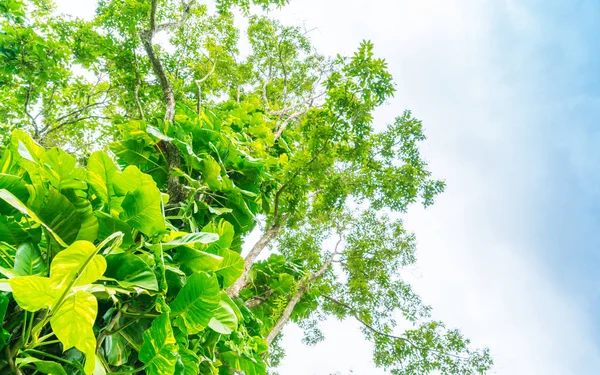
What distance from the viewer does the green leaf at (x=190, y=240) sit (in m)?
1.29

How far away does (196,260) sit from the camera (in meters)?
1.41

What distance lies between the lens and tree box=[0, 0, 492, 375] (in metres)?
1.04

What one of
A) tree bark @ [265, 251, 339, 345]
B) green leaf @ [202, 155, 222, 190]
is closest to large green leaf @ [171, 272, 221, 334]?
green leaf @ [202, 155, 222, 190]

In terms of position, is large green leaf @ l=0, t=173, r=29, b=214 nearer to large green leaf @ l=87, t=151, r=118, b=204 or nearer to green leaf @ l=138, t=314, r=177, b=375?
large green leaf @ l=87, t=151, r=118, b=204

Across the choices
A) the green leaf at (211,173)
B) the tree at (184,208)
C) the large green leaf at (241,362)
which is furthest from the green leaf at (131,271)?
the large green leaf at (241,362)

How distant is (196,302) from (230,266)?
1.00 feet

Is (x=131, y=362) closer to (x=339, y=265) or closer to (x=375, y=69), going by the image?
(x=375, y=69)

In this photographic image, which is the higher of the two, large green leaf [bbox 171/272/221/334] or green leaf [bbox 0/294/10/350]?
large green leaf [bbox 171/272/221/334]

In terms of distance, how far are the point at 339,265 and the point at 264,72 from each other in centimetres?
501

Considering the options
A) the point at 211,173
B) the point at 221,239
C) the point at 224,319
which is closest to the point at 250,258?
the point at 211,173

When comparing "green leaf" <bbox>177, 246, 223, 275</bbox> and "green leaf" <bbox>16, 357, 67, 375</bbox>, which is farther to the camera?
"green leaf" <bbox>177, 246, 223, 275</bbox>

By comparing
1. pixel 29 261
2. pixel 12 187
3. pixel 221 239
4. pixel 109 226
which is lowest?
pixel 29 261

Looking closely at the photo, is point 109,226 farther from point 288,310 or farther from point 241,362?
point 288,310

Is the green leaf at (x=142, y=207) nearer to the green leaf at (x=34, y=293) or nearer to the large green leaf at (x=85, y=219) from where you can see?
the large green leaf at (x=85, y=219)
